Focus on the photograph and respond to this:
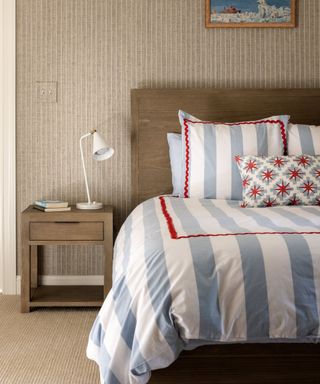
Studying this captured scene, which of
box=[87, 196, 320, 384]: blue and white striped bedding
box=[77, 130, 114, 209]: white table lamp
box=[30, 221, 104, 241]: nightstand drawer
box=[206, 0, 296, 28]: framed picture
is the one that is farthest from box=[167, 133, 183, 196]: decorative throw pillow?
box=[87, 196, 320, 384]: blue and white striped bedding

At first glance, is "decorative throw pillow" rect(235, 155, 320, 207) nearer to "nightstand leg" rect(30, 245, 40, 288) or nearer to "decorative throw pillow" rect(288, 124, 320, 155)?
"decorative throw pillow" rect(288, 124, 320, 155)

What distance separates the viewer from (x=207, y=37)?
141 inches

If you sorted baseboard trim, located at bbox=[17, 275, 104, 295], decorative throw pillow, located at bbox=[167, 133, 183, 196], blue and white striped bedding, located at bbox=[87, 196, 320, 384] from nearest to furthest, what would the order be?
1. blue and white striped bedding, located at bbox=[87, 196, 320, 384]
2. decorative throw pillow, located at bbox=[167, 133, 183, 196]
3. baseboard trim, located at bbox=[17, 275, 104, 295]

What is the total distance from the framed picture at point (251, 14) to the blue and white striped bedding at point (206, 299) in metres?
2.02

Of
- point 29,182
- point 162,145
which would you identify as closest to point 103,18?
point 162,145

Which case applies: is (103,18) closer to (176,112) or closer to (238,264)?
(176,112)

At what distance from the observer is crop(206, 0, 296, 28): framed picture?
141 inches

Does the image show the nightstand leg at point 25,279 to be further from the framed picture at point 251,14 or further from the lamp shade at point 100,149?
the framed picture at point 251,14

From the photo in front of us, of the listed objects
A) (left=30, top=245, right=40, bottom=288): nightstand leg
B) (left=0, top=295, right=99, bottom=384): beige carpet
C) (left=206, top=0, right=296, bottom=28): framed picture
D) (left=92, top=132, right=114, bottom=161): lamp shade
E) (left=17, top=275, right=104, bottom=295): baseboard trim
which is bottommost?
(left=0, top=295, right=99, bottom=384): beige carpet

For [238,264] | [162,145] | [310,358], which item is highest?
[162,145]

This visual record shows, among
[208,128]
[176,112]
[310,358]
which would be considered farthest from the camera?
[176,112]

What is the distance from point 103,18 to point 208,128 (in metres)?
0.98

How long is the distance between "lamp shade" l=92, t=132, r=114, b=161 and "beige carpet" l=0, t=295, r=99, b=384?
866 millimetres

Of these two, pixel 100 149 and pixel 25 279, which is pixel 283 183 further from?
pixel 25 279
